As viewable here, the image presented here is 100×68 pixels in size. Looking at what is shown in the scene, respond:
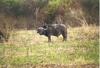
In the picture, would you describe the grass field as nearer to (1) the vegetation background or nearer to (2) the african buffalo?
(1) the vegetation background

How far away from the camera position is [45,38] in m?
16.5

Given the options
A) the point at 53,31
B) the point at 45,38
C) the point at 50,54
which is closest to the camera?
the point at 50,54

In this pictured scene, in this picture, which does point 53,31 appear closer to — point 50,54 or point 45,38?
point 45,38

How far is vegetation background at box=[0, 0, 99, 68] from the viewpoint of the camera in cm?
1023

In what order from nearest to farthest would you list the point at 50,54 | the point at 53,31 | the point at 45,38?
the point at 50,54, the point at 53,31, the point at 45,38

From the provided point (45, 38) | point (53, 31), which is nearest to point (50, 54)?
point (53, 31)

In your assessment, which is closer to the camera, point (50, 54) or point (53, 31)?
point (50, 54)

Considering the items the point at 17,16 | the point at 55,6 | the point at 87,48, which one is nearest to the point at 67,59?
the point at 87,48

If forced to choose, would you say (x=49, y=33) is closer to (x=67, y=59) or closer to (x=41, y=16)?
(x=67, y=59)

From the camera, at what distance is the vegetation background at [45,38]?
10.2 meters

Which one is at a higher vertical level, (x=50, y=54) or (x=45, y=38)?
(x=50, y=54)

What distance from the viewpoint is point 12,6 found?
963 inches

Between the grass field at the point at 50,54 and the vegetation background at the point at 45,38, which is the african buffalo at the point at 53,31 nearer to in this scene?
the vegetation background at the point at 45,38

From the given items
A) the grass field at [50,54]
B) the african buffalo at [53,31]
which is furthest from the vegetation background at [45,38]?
the african buffalo at [53,31]
